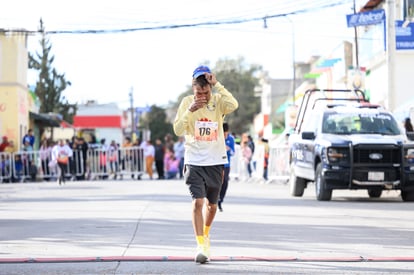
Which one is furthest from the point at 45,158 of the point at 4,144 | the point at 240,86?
the point at 240,86

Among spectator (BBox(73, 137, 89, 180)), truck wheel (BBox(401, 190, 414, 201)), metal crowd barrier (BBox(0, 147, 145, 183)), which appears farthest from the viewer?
spectator (BBox(73, 137, 89, 180))

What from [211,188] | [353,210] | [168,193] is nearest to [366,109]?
[353,210]

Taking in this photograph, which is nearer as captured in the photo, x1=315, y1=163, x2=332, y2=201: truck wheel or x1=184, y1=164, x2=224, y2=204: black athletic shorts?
x1=184, y1=164, x2=224, y2=204: black athletic shorts

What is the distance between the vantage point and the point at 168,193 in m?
23.9

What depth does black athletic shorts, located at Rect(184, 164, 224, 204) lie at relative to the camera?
10.0 metres

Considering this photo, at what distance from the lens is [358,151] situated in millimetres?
19625

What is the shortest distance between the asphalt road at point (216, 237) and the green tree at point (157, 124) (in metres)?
89.5

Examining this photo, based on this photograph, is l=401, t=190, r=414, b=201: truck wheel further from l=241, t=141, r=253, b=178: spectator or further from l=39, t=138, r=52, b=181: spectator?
l=39, t=138, r=52, b=181: spectator

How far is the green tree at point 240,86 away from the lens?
103 metres

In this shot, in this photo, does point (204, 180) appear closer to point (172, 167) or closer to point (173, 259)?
point (173, 259)

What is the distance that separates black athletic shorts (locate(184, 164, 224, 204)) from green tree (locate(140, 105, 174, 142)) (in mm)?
98200

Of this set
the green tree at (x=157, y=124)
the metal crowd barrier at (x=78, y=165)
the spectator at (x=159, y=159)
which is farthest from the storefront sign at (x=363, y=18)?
the green tree at (x=157, y=124)

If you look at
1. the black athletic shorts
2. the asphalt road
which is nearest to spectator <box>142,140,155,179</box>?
the asphalt road

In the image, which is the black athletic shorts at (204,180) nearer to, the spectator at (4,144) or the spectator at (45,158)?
the spectator at (45,158)
